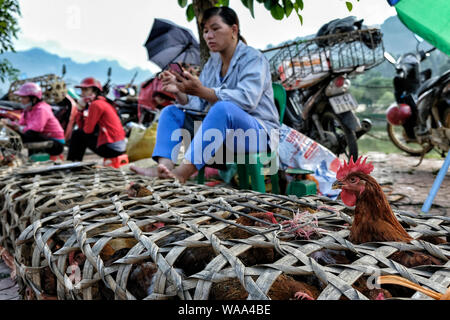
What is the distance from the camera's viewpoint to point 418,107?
341 centimetres

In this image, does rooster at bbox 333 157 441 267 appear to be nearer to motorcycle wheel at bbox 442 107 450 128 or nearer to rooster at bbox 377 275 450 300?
rooster at bbox 377 275 450 300

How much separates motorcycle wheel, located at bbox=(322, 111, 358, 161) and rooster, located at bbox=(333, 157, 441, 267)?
237 centimetres

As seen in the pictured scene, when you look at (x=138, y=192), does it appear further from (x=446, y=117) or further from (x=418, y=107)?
(x=418, y=107)

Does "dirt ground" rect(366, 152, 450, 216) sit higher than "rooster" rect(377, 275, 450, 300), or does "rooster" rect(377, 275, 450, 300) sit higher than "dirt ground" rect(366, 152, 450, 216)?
"rooster" rect(377, 275, 450, 300)

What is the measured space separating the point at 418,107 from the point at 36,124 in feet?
14.6

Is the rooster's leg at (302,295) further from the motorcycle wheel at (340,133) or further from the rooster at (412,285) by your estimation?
the motorcycle wheel at (340,133)

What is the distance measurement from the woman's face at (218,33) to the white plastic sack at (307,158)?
661 mm

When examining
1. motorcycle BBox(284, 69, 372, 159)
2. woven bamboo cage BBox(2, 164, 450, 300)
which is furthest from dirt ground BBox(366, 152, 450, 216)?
woven bamboo cage BBox(2, 164, 450, 300)

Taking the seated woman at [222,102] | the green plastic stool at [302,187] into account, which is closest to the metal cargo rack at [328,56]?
the seated woman at [222,102]

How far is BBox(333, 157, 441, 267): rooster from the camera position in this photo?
0.82m

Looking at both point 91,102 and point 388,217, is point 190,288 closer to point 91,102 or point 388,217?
point 388,217

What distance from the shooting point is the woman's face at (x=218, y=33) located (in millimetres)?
1983

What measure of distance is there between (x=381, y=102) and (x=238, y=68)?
911cm

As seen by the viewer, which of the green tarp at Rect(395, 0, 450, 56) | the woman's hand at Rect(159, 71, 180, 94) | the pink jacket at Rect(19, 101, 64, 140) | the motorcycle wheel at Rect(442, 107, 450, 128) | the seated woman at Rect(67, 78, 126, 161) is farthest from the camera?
the pink jacket at Rect(19, 101, 64, 140)
